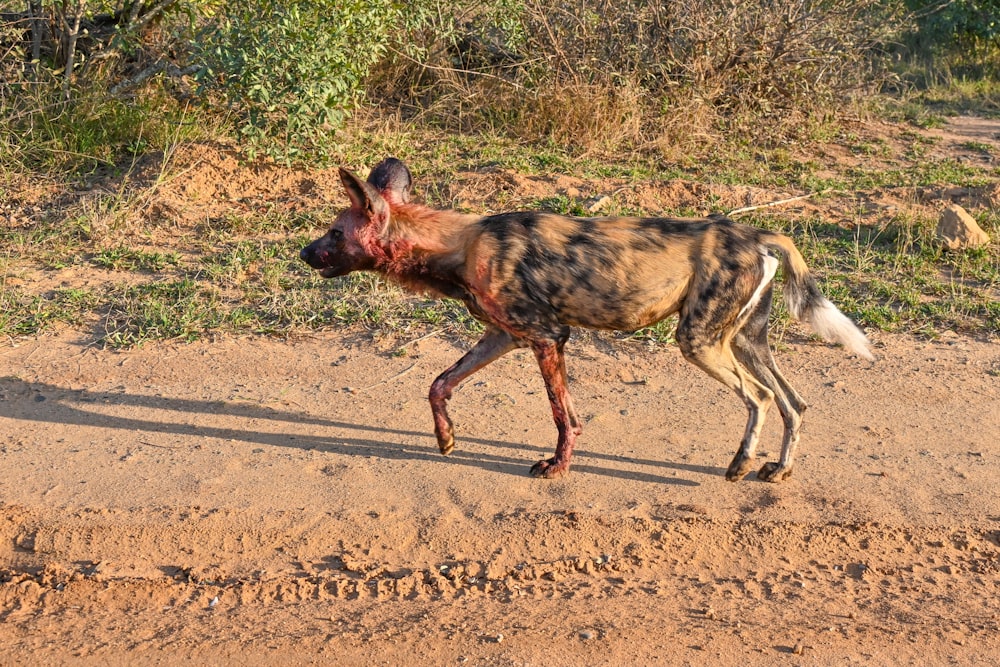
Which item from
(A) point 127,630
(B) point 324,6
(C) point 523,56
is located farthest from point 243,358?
(C) point 523,56

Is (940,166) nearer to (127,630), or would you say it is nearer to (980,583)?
(980,583)

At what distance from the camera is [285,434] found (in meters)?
4.79

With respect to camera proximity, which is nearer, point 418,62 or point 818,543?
point 818,543

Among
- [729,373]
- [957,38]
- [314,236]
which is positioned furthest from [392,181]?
[957,38]

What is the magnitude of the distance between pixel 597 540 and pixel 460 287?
120 centimetres

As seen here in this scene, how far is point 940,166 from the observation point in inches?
337

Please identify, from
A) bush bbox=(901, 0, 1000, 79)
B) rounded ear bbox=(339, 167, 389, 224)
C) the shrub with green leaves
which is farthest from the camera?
bush bbox=(901, 0, 1000, 79)

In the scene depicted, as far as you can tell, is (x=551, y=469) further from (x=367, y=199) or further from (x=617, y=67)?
(x=617, y=67)

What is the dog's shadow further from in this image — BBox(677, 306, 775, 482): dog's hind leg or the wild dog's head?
the wild dog's head

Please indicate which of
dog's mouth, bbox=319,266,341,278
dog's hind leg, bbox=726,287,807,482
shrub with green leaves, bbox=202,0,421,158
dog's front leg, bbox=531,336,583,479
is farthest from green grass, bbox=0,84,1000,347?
dog's front leg, bbox=531,336,583,479

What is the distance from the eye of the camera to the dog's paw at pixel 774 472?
439 cm

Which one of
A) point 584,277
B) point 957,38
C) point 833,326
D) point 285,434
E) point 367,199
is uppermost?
point 957,38

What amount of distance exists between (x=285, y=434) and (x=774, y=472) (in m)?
2.11

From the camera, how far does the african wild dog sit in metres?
4.30
